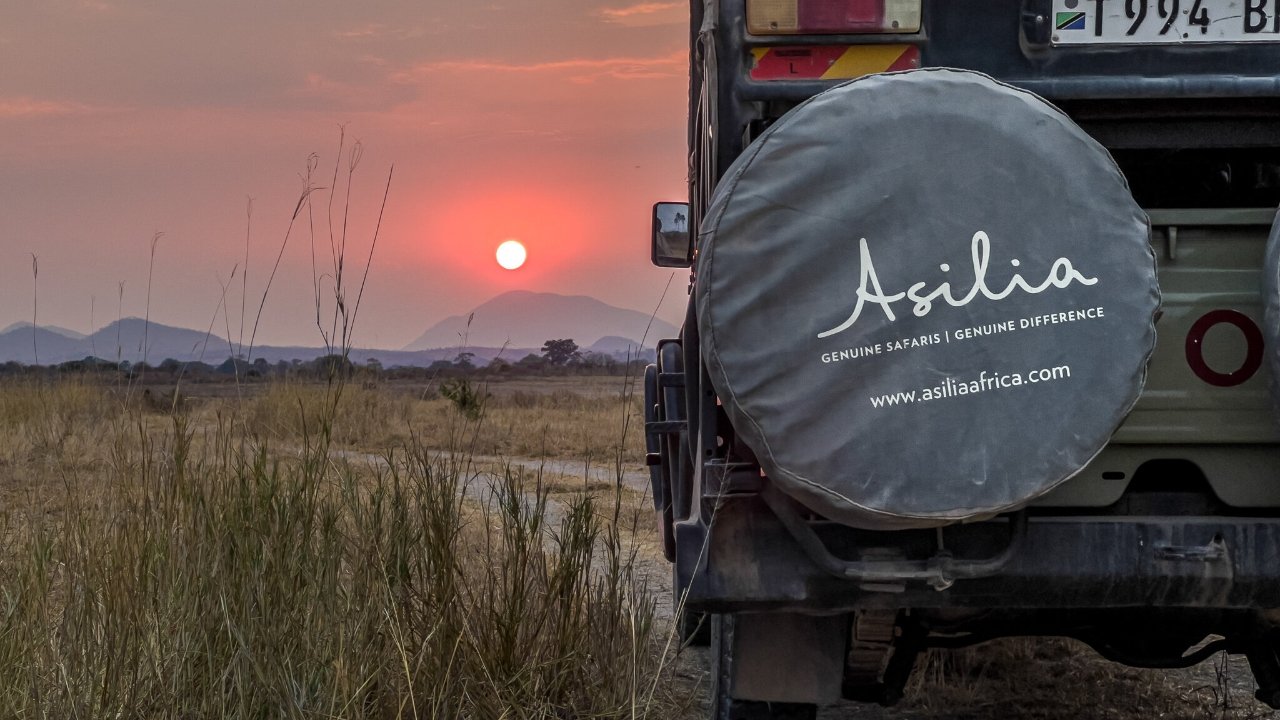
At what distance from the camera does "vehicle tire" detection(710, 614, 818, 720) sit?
327cm

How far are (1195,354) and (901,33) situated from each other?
0.95 metres

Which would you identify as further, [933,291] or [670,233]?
[670,233]

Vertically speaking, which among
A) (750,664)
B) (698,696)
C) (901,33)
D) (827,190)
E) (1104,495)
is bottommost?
(698,696)

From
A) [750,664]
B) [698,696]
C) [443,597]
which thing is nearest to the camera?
[750,664]

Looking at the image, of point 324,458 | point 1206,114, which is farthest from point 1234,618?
point 324,458

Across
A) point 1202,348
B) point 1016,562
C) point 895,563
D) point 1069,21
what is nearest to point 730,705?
point 895,563

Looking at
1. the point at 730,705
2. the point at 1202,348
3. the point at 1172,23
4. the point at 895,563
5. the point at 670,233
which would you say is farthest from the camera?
the point at 670,233

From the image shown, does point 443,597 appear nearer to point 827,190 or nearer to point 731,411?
point 731,411

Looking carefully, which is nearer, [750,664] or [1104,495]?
[1104,495]

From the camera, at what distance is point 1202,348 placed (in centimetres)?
289

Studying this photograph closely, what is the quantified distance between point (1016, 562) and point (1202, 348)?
63 centimetres

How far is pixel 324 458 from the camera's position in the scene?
146 inches

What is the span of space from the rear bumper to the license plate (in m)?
1.08

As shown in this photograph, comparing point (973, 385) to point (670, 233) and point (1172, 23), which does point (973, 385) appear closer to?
point (1172, 23)
